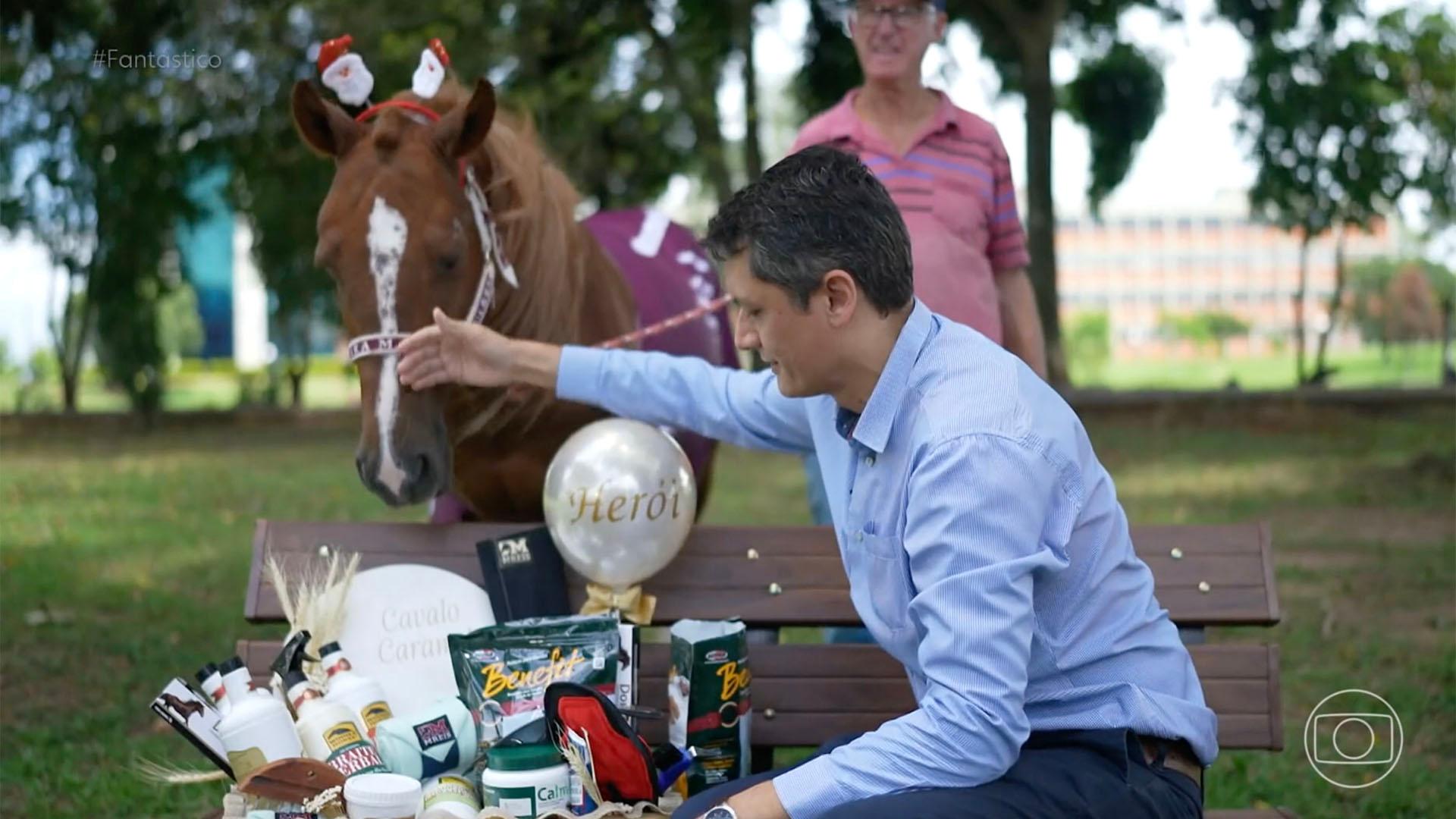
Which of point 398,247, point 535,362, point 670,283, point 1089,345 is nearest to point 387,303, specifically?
point 398,247

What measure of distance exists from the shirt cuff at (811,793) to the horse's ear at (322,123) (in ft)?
6.25

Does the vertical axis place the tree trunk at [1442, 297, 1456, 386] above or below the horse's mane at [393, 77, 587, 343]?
below

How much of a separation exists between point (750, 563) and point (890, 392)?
1081mm

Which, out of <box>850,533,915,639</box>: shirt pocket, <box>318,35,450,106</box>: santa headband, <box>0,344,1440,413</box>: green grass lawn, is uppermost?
<box>318,35,450,106</box>: santa headband

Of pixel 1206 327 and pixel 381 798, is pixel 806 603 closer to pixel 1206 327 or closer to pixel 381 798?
pixel 381 798

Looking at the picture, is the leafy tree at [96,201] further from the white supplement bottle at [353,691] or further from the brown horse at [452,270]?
the white supplement bottle at [353,691]

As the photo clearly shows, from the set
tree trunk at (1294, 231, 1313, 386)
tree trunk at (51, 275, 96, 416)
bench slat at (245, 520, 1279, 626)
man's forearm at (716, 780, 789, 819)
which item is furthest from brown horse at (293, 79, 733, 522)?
tree trunk at (1294, 231, 1313, 386)

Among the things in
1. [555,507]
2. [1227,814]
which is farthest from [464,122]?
[1227,814]

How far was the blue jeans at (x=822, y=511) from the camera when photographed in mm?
3856

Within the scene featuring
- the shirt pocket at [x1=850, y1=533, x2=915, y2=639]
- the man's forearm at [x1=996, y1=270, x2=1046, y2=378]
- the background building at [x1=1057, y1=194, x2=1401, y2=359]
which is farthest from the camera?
the background building at [x1=1057, y1=194, x2=1401, y2=359]

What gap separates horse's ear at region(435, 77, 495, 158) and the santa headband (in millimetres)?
196

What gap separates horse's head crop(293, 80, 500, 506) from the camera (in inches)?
128

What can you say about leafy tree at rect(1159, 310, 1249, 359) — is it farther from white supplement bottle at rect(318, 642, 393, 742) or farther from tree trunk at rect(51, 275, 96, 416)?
white supplement bottle at rect(318, 642, 393, 742)

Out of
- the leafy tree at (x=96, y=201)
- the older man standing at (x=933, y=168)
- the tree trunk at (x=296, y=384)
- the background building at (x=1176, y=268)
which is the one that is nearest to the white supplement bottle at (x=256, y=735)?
the older man standing at (x=933, y=168)
